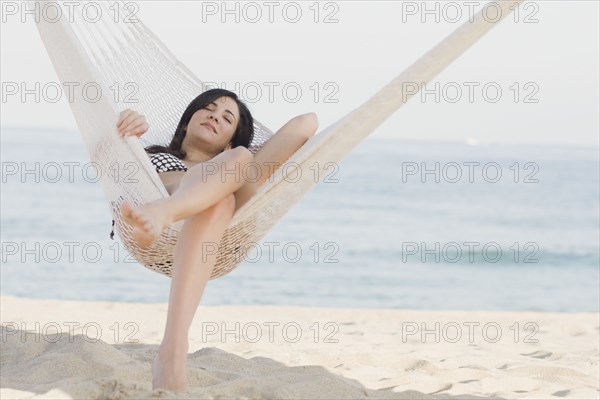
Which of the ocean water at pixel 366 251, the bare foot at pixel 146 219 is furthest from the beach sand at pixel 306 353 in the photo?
the ocean water at pixel 366 251

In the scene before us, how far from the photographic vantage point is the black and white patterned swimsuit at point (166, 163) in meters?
2.34

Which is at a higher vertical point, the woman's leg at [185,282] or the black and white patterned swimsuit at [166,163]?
the black and white patterned swimsuit at [166,163]

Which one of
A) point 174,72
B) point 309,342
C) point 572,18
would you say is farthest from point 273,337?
point 572,18

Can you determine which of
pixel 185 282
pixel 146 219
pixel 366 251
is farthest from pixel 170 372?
pixel 366 251

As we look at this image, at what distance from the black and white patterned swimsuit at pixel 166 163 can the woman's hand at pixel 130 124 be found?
242mm

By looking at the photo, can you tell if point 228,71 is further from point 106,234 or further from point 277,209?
point 277,209

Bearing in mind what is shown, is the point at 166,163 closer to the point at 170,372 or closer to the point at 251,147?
the point at 251,147

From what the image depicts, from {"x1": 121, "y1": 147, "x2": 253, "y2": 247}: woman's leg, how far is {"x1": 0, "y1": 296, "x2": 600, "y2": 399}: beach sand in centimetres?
33

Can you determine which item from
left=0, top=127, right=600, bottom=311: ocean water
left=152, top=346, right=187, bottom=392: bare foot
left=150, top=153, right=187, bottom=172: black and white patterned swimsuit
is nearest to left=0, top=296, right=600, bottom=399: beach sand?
left=152, top=346, right=187, bottom=392: bare foot

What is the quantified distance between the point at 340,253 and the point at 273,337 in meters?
4.53

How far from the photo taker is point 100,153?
2.16 metres

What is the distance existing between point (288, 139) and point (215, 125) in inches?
12.5

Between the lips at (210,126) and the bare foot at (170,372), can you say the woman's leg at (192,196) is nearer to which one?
the bare foot at (170,372)

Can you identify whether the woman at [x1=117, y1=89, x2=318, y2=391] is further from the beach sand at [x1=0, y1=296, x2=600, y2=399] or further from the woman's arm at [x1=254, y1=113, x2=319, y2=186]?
the beach sand at [x1=0, y1=296, x2=600, y2=399]
